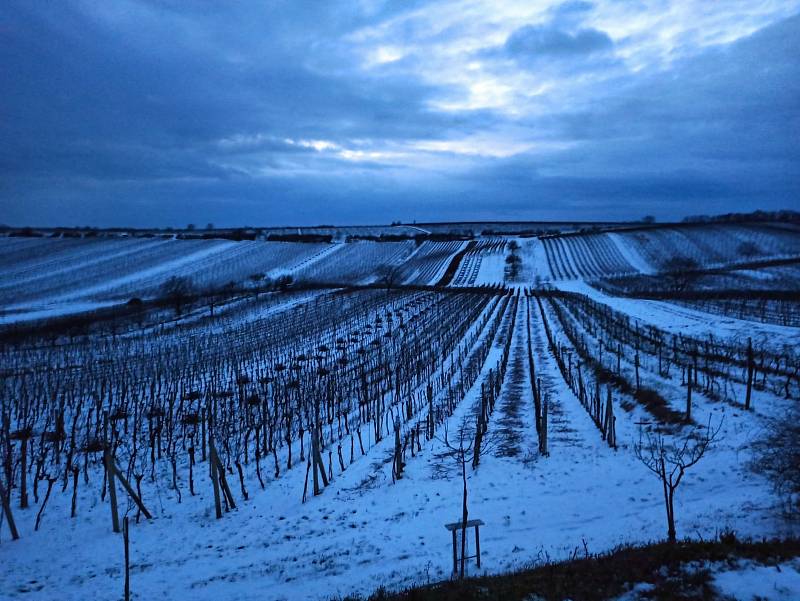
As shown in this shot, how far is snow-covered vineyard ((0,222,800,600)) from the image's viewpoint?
8.86 meters

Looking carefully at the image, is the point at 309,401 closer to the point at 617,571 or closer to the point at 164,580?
the point at 164,580

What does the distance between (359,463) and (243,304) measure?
36349 mm

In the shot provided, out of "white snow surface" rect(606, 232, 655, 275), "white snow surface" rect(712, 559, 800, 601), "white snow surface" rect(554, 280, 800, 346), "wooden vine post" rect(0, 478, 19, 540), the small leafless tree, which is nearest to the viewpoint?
"white snow surface" rect(712, 559, 800, 601)

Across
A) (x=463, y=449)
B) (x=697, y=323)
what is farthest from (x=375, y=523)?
(x=697, y=323)

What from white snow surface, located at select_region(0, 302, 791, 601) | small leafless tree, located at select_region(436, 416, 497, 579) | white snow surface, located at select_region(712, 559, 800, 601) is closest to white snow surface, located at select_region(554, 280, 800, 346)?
white snow surface, located at select_region(0, 302, 791, 601)

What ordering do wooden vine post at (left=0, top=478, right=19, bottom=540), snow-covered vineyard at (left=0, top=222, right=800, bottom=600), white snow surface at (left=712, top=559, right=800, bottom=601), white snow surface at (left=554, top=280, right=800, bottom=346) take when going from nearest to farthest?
white snow surface at (left=712, top=559, right=800, bottom=601), snow-covered vineyard at (left=0, top=222, right=800, bottom=600), wooden vine post at (left=0, top=478, right=19, bottom=540), white snow surface at (left=554, top=280, right=800, bottom=346)

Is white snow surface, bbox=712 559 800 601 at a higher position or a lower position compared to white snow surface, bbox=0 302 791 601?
higher

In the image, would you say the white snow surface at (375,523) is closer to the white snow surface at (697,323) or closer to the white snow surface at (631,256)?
the white snow surface at (697,323)

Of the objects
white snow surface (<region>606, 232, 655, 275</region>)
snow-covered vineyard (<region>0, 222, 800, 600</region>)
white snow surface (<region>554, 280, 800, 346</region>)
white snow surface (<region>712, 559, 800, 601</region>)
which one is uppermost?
white snow surface (<region>606, 232, 655, 275</region>)

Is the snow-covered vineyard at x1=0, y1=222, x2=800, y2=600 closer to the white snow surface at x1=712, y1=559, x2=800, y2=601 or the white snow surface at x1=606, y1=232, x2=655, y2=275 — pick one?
the white snow surface at x1=712, y1=559, x2=800, y2=601

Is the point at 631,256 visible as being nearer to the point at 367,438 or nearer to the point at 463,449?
the point at 367,438

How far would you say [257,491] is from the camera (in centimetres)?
1217

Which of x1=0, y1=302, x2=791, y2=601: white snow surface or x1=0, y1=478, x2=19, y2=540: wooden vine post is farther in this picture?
x1=0, y1=478, x2=19, y2=540: wooden vine post

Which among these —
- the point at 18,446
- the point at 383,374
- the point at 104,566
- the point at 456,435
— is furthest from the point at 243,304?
the point at 104,566
